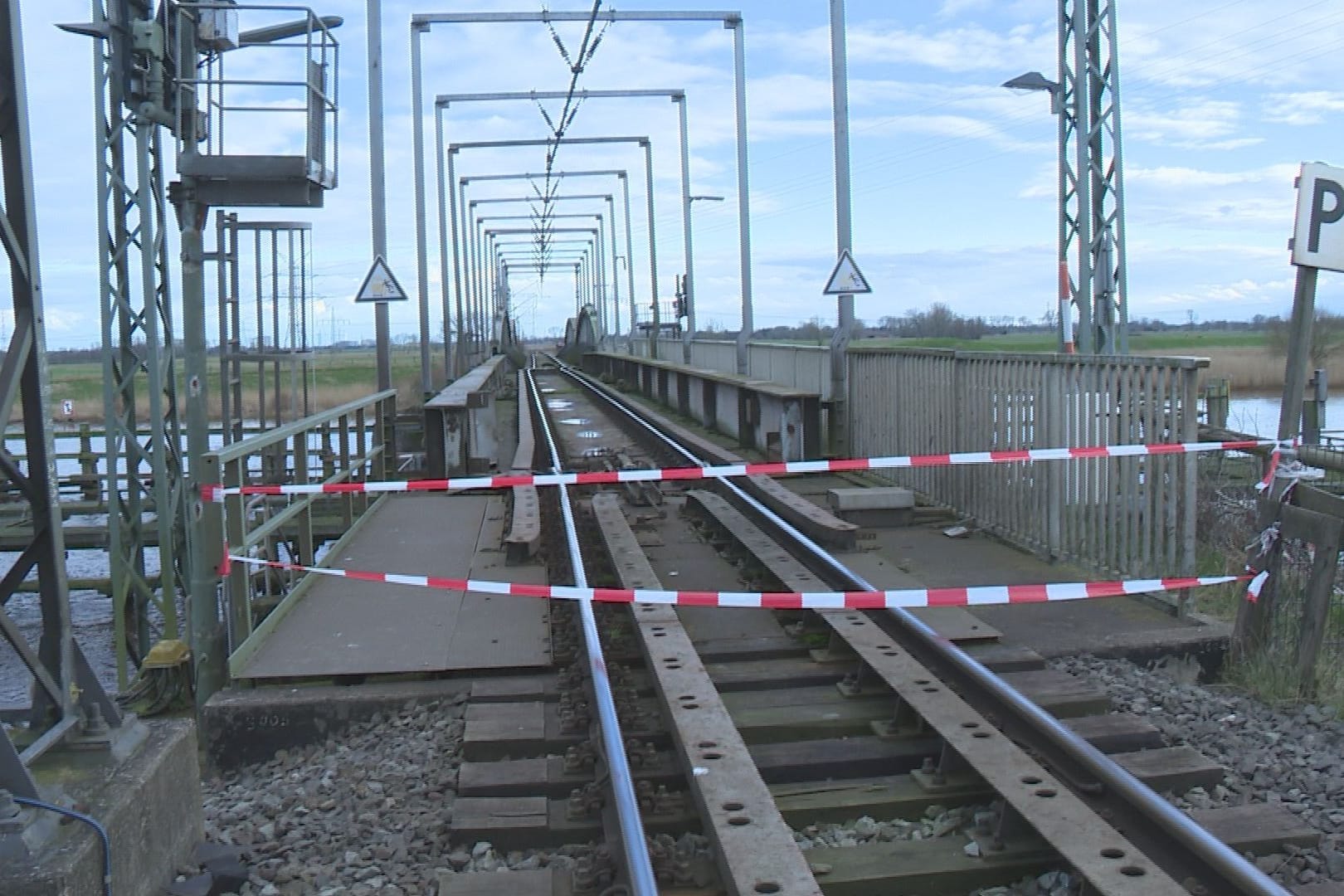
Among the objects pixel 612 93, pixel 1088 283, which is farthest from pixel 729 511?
pixel 612 93

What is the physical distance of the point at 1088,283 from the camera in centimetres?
1402

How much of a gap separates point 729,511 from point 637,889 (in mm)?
6810

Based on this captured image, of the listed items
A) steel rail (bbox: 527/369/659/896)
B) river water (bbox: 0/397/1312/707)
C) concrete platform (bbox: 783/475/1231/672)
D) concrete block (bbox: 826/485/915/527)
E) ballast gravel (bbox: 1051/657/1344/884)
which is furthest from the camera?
river water (bbox: 0/397/1312/707)

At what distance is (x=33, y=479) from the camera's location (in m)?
3.98

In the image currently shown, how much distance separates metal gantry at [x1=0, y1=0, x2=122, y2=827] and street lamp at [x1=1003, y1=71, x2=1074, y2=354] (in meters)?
11.6

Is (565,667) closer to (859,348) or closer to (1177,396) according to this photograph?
(1177,396)

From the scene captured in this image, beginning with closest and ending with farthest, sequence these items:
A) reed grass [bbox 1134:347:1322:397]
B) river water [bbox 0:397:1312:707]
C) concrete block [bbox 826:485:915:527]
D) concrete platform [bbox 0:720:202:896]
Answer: concrete platform [bbox 0:720:202:896] → concrete block [bbox 826:485:915:527] → river water [bbox 0:397:1312:707] → reed grass [bbox 1134:347:1322:397]

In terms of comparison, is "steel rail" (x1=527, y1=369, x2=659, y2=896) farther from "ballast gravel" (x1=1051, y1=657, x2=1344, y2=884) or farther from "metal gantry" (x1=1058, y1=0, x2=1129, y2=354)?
"metal gantry" (x1=1058, y1=0, x2=1129, y2=354)

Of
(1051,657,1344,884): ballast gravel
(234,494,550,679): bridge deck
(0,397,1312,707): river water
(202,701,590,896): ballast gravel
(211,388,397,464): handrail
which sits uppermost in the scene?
(211,388,397,464): handrail

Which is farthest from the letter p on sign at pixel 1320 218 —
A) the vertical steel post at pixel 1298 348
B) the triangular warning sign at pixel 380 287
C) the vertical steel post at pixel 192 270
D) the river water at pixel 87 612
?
the triangular warning sign at pixel 380 287

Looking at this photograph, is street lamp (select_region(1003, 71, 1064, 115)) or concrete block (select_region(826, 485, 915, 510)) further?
street lamp (select_region(1003, 71, 1064, 115))

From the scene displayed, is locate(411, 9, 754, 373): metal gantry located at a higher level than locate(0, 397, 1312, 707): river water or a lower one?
higher

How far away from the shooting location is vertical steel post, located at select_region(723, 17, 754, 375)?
23.4 meters

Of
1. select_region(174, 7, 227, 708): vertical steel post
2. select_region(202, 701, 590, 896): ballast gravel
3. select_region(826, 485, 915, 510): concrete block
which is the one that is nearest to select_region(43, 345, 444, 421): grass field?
select_region(174, 7, 227, 708): vertical steel post
